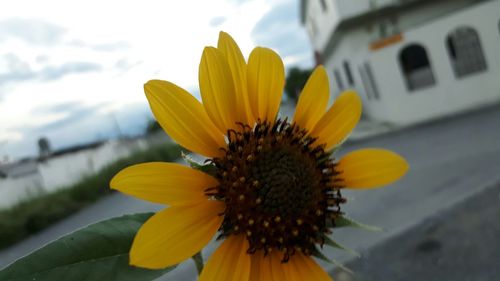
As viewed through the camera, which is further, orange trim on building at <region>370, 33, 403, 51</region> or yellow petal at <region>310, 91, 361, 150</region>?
orange trim on building at <region>370, 33, 403, 51</region>

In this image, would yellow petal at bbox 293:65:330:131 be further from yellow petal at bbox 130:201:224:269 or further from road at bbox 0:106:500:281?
road at bbox 0:106:500:281

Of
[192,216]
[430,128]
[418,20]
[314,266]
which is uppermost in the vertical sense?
[192,216]

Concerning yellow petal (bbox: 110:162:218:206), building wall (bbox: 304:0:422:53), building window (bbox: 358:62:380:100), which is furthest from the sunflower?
building wall (bbox: 304:0:422:53)

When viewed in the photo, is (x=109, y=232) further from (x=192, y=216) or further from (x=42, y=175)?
(x=42, y=175)

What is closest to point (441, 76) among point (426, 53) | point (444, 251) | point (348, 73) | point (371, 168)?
point (426, 53)

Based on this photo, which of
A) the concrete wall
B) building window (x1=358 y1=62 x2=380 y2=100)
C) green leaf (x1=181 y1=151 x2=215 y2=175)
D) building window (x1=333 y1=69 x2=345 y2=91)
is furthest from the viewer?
building window (x1=333 y1=69 x2=345 y2=91)

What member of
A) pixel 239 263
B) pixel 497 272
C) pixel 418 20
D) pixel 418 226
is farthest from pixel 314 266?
pixel 418 20
